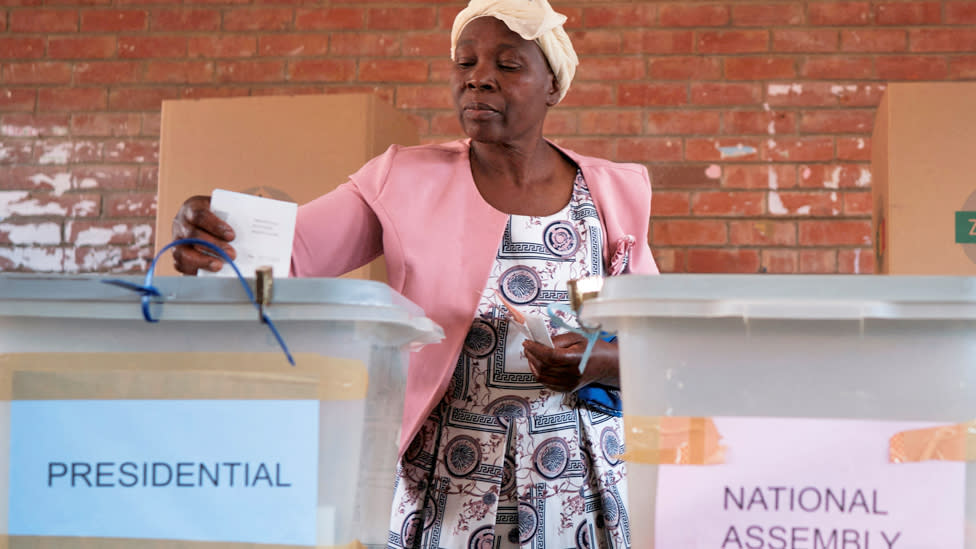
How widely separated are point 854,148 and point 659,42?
2.08 ft

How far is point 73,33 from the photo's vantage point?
315 cm

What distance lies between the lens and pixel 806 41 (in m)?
2.94

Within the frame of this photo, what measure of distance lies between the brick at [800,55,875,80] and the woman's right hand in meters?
2.24

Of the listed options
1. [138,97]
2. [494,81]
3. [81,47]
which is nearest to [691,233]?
[494,81]

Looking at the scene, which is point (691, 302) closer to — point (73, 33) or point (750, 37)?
point (750, 37)

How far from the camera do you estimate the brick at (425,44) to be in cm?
303

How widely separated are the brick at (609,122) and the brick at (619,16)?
0.84 feet

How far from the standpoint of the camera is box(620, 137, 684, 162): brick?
2.96 metres

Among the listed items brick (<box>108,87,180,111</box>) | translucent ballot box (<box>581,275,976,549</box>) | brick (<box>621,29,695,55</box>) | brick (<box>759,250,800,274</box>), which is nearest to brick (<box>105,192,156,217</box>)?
brick (<box>108,87,180,111</box>)

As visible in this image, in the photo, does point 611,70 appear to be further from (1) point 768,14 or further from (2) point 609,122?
(1) point 768,14

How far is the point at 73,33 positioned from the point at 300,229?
6.86ft

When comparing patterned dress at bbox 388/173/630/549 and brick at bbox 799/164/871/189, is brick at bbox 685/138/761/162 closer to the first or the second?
brick at bbox 799/164/871/189

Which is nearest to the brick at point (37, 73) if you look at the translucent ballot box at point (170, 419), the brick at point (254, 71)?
the brick at point (254, 71)

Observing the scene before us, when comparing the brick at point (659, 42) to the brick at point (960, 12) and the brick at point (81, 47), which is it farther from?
the brick at point (81, 47)
